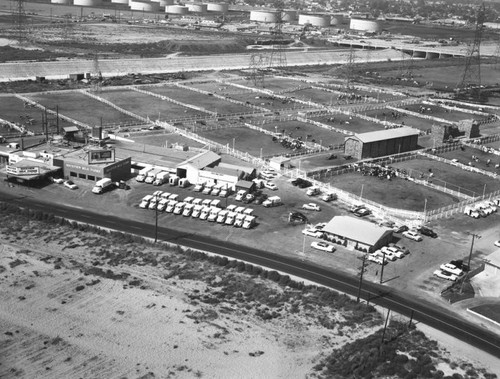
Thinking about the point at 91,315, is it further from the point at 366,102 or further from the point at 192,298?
the point at 366,102

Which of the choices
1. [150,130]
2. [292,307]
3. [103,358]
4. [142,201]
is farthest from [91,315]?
[150,130]

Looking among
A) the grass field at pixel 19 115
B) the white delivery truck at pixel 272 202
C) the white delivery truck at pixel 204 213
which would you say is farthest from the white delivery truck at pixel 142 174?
the grass field at pixel 19 115

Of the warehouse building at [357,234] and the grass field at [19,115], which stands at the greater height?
the grass field at [19,115]

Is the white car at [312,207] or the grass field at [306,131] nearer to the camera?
the white car at [312,207]

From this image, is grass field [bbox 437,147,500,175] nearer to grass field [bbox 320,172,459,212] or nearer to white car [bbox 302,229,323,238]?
grass field [bbox 320,172,459,212]

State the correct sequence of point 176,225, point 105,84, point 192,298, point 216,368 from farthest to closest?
point 105,84, point 176,225, point 192,298, point 216,368

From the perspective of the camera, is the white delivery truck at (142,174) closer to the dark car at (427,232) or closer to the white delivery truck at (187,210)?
the white delivery truck at (187,210)

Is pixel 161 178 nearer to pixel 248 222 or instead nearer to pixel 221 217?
pixel 221 217

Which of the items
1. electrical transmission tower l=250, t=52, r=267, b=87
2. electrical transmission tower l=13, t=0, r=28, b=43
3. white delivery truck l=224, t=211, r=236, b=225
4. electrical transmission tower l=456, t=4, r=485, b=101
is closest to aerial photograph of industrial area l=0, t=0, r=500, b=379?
white delivery truck l=224, t=211, r=236, b=225

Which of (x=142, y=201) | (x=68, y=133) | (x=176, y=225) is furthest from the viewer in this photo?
(x=68, y=133)
